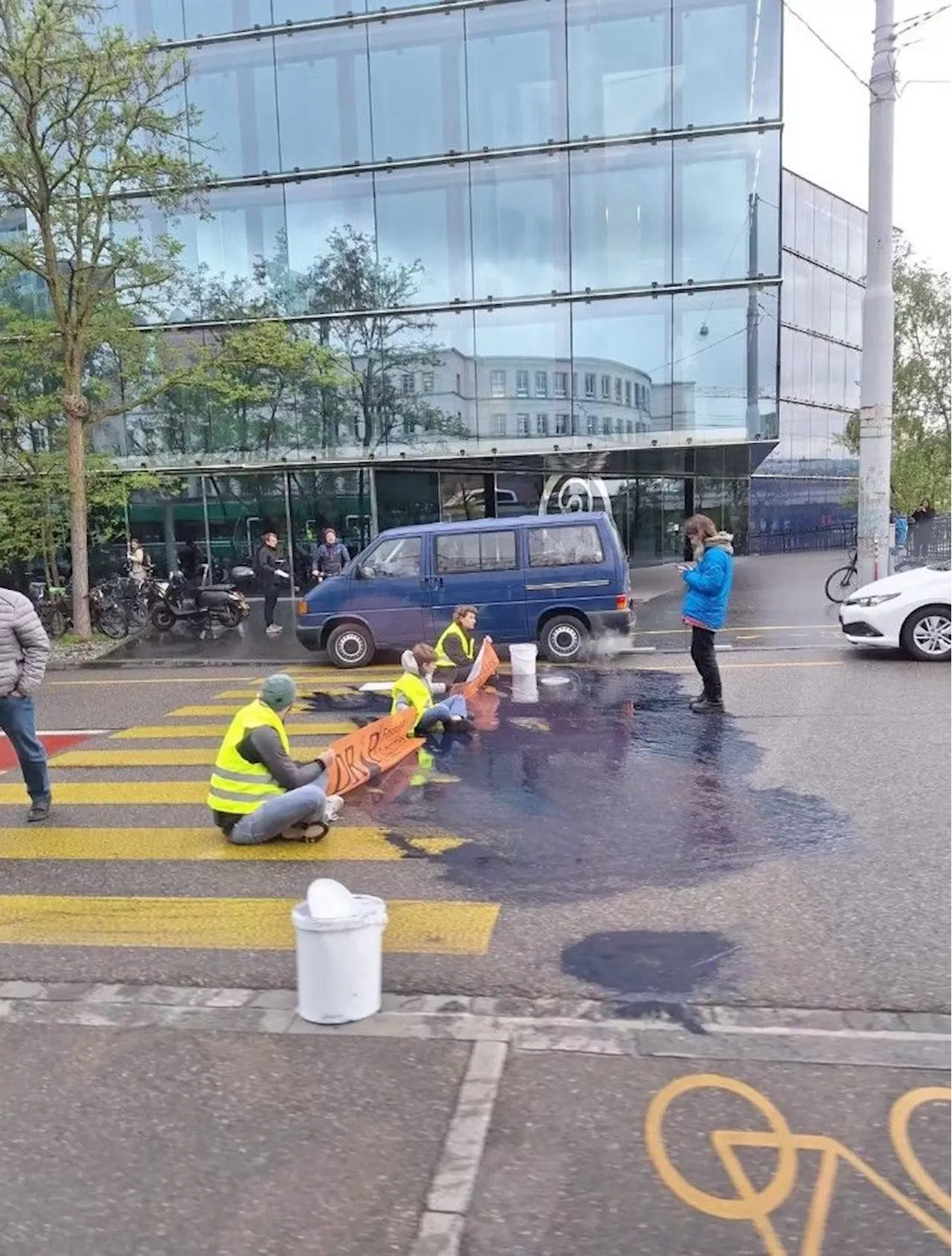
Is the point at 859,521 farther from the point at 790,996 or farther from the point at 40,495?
the point at 40,495

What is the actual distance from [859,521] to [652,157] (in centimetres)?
1144

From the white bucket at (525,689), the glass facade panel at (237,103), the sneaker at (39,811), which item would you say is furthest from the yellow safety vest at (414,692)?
the glass facade panel at (237,103)

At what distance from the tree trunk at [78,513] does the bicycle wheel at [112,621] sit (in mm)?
345

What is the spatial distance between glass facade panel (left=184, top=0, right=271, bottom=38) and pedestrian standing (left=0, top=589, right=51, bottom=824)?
840 inches

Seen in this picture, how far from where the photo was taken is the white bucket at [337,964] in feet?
12.4

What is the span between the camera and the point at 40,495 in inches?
705

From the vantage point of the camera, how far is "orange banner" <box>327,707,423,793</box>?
22.7 ft

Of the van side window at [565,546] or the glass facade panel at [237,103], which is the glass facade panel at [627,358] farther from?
the van side window at [565,546]

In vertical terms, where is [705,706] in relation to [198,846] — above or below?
above

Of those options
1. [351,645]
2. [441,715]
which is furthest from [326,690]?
[441,715]

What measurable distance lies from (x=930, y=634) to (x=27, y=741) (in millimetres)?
9851

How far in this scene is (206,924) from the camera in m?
4.91

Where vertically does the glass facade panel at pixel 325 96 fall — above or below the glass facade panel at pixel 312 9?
below

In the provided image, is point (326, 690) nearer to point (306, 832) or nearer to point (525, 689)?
point (525, 689)
